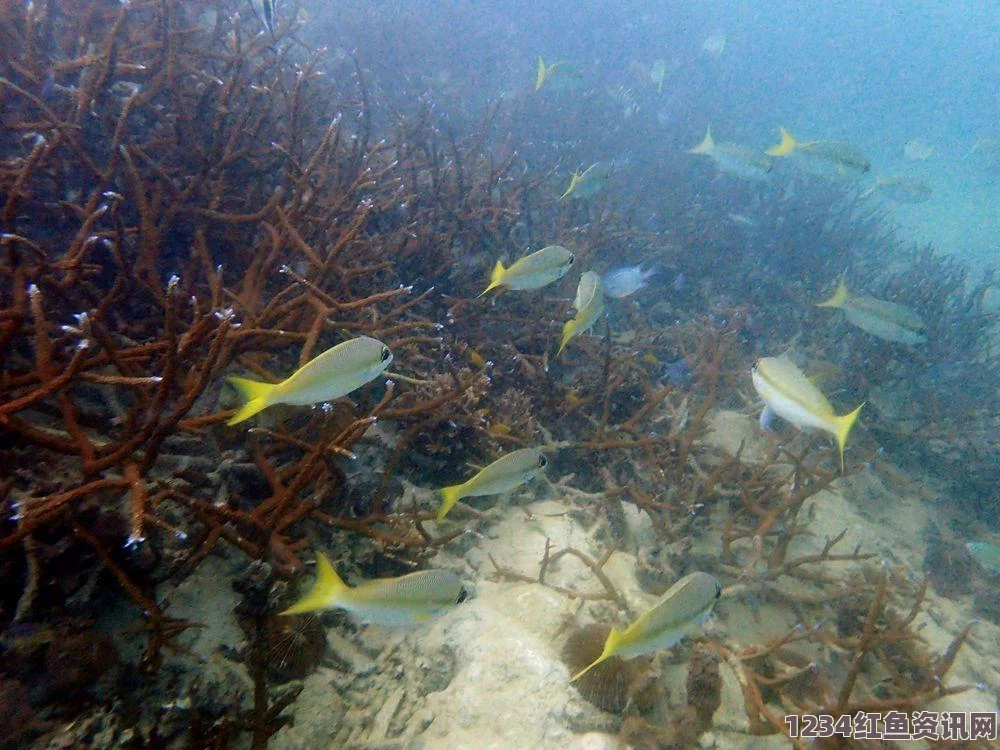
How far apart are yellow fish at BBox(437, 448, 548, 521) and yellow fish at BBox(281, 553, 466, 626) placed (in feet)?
1.62

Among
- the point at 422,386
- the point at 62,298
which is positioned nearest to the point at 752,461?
the point at 422,386

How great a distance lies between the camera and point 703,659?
240 centimetres

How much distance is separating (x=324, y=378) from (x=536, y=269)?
1.78 meters

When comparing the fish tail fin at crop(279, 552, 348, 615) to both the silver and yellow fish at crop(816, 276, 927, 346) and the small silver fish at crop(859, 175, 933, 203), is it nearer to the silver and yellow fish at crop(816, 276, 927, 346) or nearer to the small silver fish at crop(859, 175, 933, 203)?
the silver and yellow fish at crop(816, 276, 927, 346)

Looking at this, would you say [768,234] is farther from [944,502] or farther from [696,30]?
[696,30]

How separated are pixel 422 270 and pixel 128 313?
7.46 ft

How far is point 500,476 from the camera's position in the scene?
247cm

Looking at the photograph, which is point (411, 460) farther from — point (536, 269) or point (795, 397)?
point (795, 397)

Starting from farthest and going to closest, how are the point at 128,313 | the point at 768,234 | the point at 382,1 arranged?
the point at 382,1
the point at 768,234
the point at 128,313

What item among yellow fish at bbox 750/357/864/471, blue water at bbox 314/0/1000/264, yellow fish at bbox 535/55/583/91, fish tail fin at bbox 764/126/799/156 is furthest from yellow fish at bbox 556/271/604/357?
blue water at bbox 314/0/1000/264

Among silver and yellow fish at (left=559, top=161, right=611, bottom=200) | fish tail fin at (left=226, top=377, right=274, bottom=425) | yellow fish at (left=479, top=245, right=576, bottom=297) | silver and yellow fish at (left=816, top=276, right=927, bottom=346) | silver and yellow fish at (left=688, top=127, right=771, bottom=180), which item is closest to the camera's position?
fish tail fin at (left=226, top=377, right=274, bottom=425)

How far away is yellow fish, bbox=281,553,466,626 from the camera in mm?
1760

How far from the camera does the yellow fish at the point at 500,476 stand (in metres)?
2.39

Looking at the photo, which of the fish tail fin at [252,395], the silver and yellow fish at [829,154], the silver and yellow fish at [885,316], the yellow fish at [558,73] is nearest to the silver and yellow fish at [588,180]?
the silver and yellow fish at [829,154]
